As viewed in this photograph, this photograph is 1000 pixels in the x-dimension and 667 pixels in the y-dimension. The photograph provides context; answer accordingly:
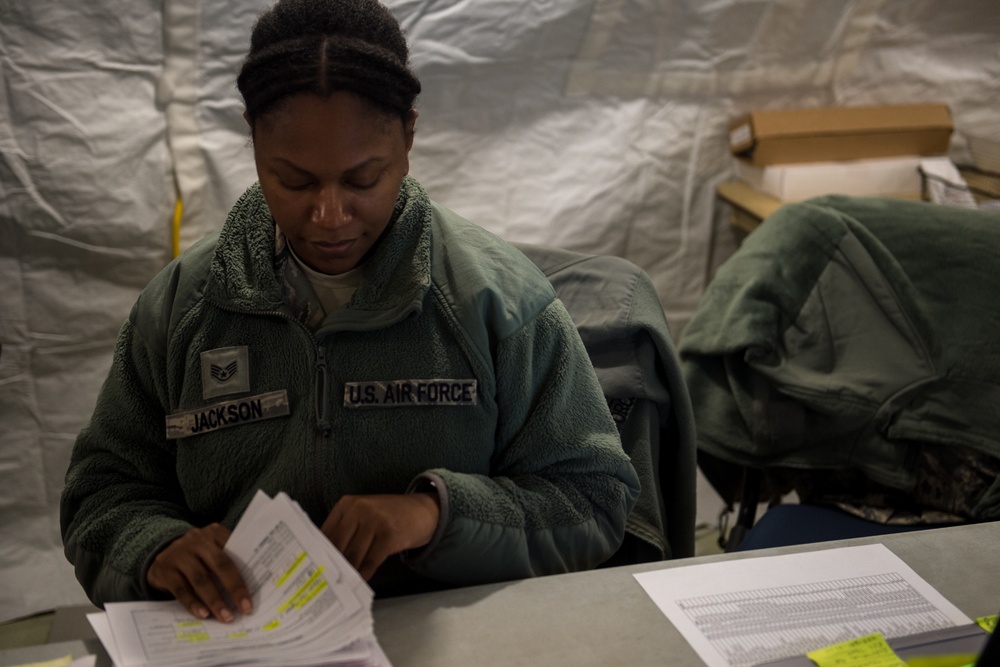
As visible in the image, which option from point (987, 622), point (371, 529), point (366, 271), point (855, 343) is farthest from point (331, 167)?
point (855, 343)

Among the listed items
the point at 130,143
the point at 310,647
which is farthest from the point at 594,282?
the point at 130,143

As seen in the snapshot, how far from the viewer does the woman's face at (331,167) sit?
1060 mm

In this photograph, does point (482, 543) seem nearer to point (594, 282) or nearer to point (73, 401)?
point (594, 282)

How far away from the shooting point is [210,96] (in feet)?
6.89

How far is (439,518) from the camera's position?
1089 mm

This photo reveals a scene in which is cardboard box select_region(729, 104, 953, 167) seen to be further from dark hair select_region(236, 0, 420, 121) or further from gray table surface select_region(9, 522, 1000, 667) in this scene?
dark hair select_region(236, 0, 420, 121)

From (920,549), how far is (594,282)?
584 mm

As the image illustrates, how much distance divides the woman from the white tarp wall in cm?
94

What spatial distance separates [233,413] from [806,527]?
1.02 meters

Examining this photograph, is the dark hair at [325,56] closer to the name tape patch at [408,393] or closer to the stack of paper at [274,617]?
the name tape patch at [408,393]

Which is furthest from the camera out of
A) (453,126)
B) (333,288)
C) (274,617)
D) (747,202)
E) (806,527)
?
(747,202)

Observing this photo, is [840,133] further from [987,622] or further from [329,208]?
[329,208]

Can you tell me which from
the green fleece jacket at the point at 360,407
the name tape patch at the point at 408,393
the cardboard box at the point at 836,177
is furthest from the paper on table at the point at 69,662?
the cardboard box at the point at 836,177

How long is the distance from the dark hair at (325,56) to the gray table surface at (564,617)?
544mm
